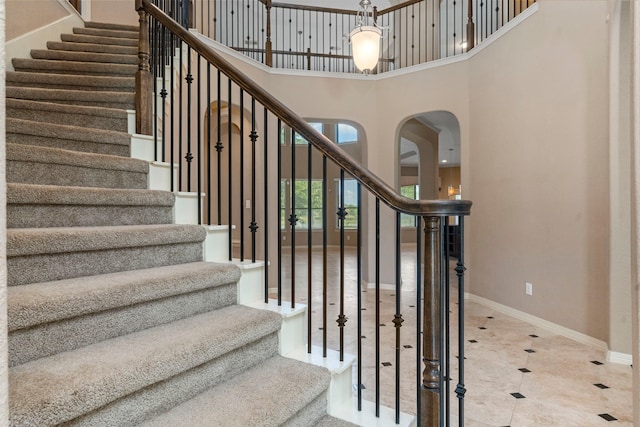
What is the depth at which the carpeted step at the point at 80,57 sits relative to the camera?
3.28 m

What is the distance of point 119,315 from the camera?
1331 millimetres

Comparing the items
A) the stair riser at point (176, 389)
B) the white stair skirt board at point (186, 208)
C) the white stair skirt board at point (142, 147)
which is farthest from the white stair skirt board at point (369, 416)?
the white stair skirt board at point (142, 147)

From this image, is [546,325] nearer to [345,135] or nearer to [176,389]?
[176,389]

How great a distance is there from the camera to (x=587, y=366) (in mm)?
2842

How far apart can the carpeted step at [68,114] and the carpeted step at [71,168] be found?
0.61 meters

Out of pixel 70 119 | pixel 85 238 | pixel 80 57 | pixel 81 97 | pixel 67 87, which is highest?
pixel 80 57

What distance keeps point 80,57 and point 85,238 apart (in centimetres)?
270

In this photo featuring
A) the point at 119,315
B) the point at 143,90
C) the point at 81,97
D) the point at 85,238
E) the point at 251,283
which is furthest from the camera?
the point at 81,97

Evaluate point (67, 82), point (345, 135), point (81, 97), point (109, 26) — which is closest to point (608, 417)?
point (81, 97)

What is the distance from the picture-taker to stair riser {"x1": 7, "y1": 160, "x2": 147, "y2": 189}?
69.3 inches

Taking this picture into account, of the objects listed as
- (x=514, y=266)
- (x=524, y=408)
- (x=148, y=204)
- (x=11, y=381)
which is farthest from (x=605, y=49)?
(x=11, y=381)

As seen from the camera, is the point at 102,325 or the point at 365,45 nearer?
the point at 102,325

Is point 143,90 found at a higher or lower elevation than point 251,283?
higher

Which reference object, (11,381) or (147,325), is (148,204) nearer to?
(147,325)
